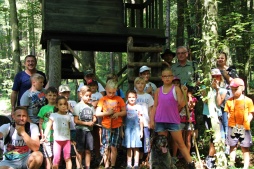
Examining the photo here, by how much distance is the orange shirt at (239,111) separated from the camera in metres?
4.97

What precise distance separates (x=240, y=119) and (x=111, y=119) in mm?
2332

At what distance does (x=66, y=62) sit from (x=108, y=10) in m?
3.23

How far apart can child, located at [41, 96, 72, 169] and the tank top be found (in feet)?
5.19

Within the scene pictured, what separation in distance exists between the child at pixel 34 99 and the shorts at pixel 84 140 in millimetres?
810

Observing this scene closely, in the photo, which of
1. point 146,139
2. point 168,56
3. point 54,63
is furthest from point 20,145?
point 168,56

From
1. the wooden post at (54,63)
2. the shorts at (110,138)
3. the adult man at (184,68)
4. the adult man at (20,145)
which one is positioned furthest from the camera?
the wooden post at (54,63)

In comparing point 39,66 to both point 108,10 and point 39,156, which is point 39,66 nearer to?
point 108,10

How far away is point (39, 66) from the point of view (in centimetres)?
3569

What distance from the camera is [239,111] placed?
502 centimetres

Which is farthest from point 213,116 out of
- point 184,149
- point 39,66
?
point 39,66

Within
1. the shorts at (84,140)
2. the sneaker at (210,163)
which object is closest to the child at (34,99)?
the shorts at (84,140)

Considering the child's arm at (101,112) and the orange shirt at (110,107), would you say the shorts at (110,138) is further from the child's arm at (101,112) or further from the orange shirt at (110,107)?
the child's arm at (101,112)

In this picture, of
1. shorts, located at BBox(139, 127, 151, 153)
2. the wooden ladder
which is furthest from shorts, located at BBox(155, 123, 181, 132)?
the wooden ladder

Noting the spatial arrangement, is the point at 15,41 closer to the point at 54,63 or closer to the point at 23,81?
the point at 54,63
